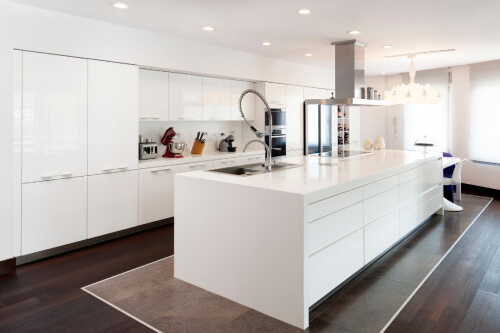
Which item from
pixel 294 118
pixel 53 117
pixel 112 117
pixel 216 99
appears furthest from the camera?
pixel 294 118

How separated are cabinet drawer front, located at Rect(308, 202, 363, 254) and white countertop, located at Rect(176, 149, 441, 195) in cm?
19

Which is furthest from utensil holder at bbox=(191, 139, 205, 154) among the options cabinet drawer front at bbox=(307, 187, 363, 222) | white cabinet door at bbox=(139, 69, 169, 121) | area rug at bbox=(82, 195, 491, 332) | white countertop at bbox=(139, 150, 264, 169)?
cabinet drawer front at bbox=(307, 187, 363, 222)

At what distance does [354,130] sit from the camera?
8258mm

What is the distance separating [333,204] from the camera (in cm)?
265

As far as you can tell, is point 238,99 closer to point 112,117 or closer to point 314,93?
point 314,93

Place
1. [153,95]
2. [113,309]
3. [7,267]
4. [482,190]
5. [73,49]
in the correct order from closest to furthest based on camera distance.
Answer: [113,309], [7,267], [73,49], [153,95], [482,190]

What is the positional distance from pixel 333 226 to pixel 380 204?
901 mm

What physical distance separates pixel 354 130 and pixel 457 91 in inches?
80.2

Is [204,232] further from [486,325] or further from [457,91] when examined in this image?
[457,91]

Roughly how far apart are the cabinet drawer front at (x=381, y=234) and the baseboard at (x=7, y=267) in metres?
2.99

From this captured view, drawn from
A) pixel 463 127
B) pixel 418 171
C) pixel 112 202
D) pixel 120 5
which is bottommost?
pixel 112 202

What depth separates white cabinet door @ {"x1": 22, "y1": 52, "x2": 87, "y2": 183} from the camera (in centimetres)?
342

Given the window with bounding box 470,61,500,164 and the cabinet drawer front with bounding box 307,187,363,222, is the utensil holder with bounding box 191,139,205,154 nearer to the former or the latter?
the cabinet drawer front with bounding box 307,187,363,222

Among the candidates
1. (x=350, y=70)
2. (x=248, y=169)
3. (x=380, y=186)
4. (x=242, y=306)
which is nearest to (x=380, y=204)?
(x=380, y=186)
